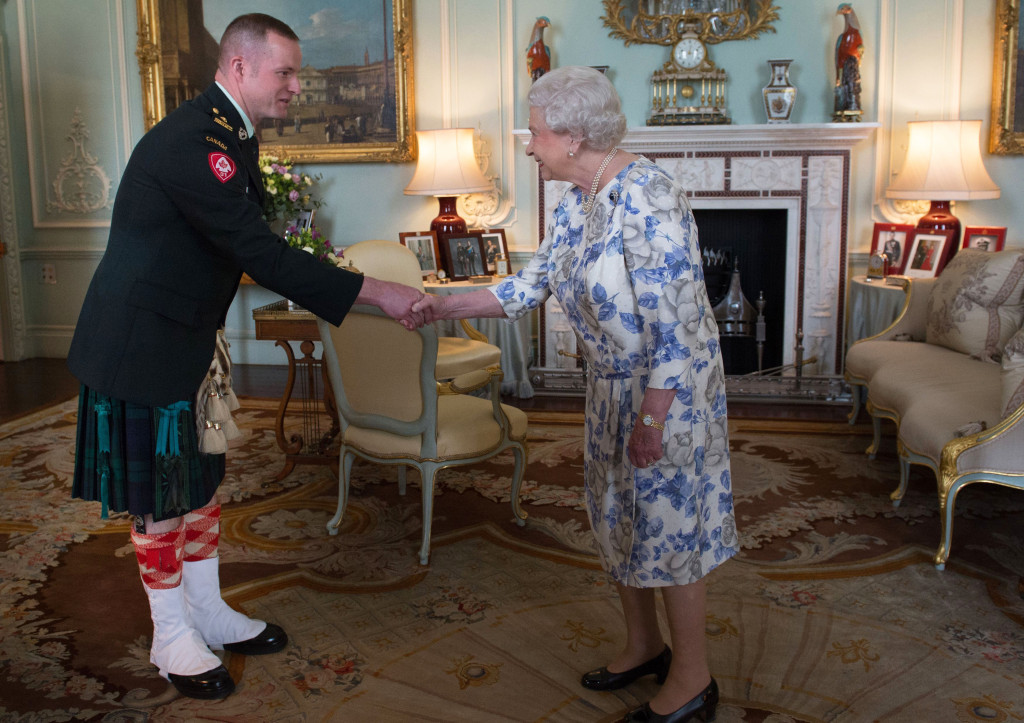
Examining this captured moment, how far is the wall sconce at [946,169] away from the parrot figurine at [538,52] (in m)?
2.18

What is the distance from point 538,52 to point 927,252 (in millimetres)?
2561

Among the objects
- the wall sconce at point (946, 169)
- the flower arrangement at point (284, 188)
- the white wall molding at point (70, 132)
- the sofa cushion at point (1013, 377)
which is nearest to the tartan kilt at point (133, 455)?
the sofa cushion at point (1013, 377)

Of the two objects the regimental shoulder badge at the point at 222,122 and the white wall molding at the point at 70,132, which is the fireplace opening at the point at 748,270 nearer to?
the regimental shoulder badge at the point at 222,122

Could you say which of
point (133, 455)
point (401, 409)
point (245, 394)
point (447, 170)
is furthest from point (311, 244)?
point (245, 394)

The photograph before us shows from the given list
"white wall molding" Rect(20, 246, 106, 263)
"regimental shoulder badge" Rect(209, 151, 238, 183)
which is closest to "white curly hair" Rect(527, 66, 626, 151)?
"regimental shoulder badge" Rect(209, 151, 238, 183)

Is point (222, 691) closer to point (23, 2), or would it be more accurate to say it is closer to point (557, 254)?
point (557, 254)

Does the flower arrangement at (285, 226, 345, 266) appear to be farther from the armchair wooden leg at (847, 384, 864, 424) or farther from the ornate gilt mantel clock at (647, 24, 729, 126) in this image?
the armchair wooden leg at (847, 384, 864, 424)

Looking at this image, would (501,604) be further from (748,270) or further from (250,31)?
(748,270)

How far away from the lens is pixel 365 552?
330cm

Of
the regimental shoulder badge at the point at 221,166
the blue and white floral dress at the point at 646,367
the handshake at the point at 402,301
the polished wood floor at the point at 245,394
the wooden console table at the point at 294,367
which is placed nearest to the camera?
the blue and white floral dress at the point at 646,367

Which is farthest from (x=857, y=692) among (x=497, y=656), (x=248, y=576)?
(x=248, y=576)

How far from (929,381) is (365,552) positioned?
91.0 inches

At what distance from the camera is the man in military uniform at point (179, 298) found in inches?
86.9

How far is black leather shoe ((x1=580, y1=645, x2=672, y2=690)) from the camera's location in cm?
236
